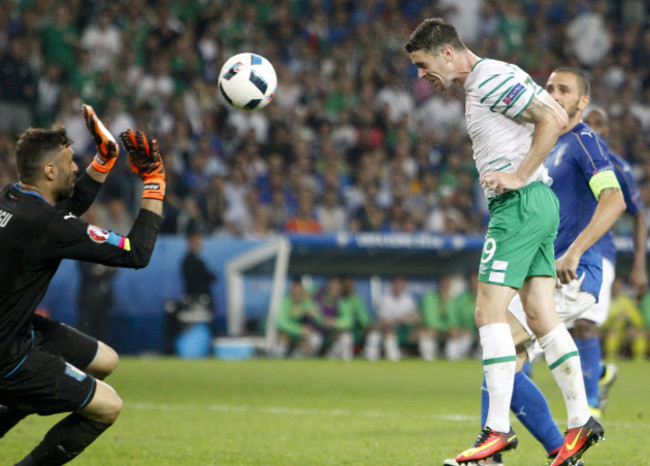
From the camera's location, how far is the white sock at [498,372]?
17.2 ft

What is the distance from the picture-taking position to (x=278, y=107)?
61.7ft

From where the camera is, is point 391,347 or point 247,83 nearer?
point 247,83

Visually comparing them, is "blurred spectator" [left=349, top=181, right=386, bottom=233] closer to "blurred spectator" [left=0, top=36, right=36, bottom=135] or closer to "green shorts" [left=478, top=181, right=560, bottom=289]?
"blurred spectator" [left=0, top=36, right=36, bottom=135]

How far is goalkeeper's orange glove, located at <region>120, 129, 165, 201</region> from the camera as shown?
199 inches

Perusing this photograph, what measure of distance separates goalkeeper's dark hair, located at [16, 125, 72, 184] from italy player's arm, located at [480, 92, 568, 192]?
220 centimetres

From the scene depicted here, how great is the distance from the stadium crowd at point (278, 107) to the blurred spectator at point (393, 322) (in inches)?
54.1

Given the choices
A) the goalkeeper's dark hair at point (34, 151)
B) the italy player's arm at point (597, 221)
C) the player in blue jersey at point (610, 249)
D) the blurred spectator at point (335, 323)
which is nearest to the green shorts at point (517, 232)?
the italy player's arm at point (597, 221)

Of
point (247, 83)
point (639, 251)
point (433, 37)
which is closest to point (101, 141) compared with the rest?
point (247, 83)

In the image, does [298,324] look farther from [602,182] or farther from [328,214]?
[602,182]

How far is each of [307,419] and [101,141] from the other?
138 inches

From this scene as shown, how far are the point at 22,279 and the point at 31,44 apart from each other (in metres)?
13.2

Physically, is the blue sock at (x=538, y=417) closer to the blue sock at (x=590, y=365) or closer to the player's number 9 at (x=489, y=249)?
the player's number 9 at (x=489, y=249)

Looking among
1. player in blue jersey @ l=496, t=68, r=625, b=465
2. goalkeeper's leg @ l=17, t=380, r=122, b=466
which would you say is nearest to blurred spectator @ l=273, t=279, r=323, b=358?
player in blue jersey @ l=496, t=68, r=625, b=465

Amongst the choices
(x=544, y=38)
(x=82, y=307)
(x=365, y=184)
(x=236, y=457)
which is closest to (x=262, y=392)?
(x=236, y=457)
